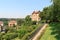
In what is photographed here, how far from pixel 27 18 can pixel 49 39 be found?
47.6m

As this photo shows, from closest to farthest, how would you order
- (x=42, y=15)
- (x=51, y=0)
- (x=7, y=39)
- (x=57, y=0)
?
(x=57, y=0), (x=51, y=0), (x=7, y=39), (x=42, y=15)

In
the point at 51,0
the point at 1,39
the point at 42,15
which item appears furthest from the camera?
the point at 42,15

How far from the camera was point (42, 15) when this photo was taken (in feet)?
187

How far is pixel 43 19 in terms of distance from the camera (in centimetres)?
5728

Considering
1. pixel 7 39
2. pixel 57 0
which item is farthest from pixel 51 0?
pixel 7 39

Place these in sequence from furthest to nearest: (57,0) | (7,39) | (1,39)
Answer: (1,39) < (7,39) < (57,0)

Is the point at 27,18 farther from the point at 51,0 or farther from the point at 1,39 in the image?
the point at 51,0

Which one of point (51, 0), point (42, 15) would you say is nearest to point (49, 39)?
point (51, 0)

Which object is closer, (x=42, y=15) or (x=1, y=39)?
(x=1, y=39)

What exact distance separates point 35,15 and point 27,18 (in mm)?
48180

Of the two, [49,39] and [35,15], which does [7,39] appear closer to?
[49,39]

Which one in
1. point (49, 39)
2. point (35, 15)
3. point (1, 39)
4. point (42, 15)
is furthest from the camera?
point (35, 15)

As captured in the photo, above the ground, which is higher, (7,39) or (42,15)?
(42,15)

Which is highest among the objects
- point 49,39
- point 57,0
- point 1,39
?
point 57,0
